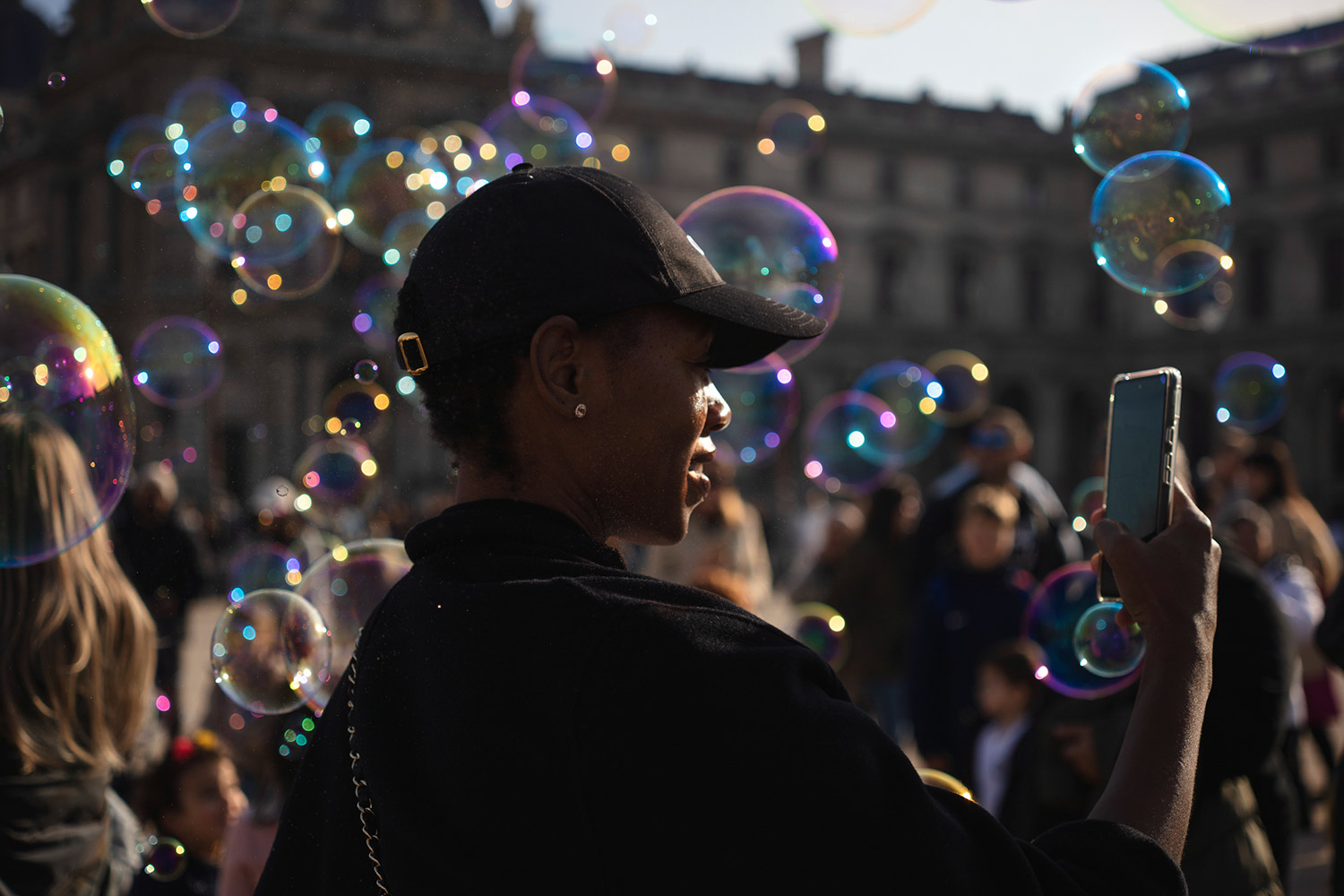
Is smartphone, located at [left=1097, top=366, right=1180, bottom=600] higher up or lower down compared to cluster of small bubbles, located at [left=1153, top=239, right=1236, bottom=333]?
lower down

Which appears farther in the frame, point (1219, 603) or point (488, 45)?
point (488, 45)

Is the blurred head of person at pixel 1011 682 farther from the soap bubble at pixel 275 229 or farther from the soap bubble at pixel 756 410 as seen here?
the soap bubble at pixel 275 229

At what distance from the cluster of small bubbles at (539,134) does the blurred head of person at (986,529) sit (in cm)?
250

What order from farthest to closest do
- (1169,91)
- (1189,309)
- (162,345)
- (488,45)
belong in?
(488,45), (1189,309), (162,345), (1169,91)

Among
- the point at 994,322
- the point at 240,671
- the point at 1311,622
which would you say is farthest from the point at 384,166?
the point at 994,322

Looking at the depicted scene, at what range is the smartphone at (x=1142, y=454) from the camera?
1331 millimetres

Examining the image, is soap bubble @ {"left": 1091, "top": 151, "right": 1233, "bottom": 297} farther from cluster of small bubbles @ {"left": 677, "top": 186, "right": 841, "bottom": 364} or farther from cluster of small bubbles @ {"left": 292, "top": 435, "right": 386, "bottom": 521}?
cluster of small bubbles @ {"left": 292, "top": 435, "right": 386, "bottom": 521}

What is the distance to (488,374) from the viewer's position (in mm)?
1236

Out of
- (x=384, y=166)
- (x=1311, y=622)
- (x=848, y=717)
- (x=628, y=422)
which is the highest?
(x=384, y=166)

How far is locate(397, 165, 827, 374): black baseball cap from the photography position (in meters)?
1.17

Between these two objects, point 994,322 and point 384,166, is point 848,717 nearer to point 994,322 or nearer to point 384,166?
point 384,166

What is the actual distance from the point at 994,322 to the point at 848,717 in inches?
1519

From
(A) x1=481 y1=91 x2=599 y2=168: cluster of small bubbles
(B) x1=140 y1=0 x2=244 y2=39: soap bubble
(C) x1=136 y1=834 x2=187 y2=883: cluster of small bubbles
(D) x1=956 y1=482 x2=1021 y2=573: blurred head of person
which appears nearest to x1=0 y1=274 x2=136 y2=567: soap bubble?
(C) x1=136 y1=834 x2=187 y2=883: cluster of small bubbles

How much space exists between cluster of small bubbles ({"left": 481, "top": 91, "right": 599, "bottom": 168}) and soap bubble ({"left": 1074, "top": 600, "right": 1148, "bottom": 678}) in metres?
4.08
